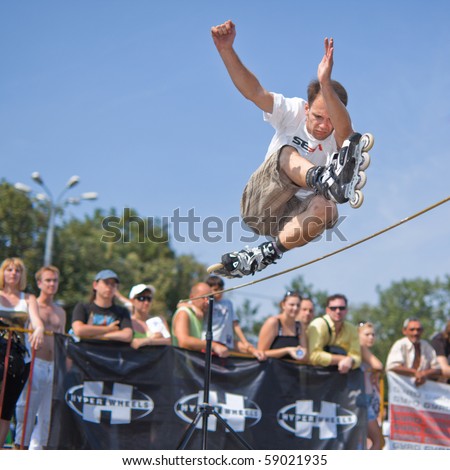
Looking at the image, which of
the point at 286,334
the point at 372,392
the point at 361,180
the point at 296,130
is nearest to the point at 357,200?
the point at 361,180

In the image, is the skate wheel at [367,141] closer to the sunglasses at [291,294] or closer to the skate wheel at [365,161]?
the skate wheel at [365,161]

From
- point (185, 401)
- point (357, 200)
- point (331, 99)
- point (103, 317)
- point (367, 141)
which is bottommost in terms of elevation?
point (185, 401)

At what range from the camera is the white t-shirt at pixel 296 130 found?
5312 millimetres

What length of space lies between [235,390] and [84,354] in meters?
1.63

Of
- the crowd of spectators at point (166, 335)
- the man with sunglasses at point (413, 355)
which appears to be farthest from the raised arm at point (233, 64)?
the man with sunglasses at point (413, 355)

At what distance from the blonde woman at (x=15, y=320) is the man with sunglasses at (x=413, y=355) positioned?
14.3 ft

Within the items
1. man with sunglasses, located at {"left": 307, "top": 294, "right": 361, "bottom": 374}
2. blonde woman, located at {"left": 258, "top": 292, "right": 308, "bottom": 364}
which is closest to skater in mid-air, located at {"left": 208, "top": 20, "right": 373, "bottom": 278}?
blonde woman, located at {"left": 258, "top": 292, "right": 308, "bottom": 364}

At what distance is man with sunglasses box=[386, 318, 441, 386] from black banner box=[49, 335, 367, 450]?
980mm

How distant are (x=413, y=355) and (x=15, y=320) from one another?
4.86 m

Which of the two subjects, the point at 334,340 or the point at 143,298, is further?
the point at 334,340

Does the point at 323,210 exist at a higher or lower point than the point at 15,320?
higher

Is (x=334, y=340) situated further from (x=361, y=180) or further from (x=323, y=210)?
(x=361, y=180)

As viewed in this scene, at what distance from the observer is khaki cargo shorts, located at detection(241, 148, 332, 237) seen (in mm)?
5402

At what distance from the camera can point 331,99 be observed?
15.6ft
